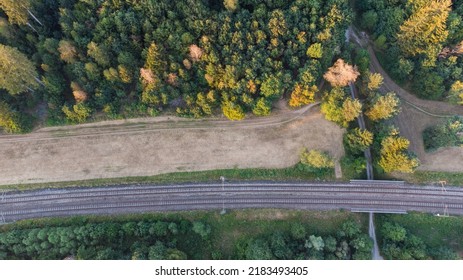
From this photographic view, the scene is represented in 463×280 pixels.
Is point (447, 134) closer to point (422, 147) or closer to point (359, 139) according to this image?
point (422, 147)

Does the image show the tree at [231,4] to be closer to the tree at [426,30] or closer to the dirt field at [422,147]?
the tree at [426,30]

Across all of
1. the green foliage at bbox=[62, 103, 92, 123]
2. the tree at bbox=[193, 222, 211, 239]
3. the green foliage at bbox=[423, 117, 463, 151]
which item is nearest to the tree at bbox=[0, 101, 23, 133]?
the green foliage at bbox=[62, 103, 92, 123]

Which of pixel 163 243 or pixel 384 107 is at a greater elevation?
pixel 384 107

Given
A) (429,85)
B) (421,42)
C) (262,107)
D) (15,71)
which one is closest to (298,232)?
(262,107)

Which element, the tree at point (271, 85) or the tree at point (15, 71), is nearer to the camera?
the tree at point (15, 71)

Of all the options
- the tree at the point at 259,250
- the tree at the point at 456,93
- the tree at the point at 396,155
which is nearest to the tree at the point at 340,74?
the tree at the point at 396,155

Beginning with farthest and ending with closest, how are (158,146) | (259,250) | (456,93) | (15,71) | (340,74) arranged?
(158,146)
(456,93)
(340,74)
(259,250)
(15,71)

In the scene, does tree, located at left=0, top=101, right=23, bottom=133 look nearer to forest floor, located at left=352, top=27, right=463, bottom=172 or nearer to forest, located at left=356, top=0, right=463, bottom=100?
forest floor, located at left=352, top=27, right=463, bottom=172
